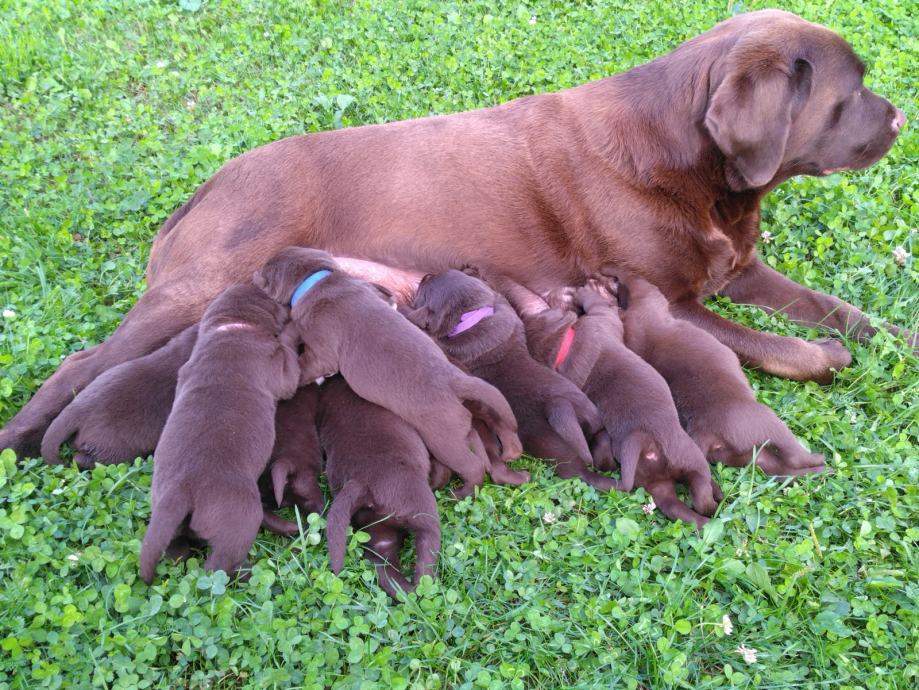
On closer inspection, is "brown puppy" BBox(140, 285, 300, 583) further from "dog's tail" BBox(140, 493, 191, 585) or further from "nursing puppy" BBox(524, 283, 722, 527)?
"nursing puppy" BBox(524, 283, 722, 527)

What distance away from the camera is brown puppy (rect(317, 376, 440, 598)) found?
2713mm

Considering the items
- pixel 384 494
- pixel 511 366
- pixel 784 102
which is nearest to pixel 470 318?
pixel 511 366

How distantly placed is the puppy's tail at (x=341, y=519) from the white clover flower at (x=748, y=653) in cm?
128

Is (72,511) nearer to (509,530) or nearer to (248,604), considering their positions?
(248,604)

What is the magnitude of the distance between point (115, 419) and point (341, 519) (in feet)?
3.40

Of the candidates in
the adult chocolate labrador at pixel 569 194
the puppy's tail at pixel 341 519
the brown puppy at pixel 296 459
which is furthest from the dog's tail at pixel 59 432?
the puppy's tail at pixel 341 519

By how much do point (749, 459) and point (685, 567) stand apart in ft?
1.86

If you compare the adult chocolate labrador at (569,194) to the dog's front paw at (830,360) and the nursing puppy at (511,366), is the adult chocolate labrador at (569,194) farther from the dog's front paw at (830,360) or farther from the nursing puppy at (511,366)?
the nursing puppy at (511,366)

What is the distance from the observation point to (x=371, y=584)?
2.70 m

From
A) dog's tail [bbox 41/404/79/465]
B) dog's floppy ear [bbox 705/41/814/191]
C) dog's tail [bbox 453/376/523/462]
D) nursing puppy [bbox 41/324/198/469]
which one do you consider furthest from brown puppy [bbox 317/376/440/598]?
dog's floppy ear [bbox 705/41/814/191]

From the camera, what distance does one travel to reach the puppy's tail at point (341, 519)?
2680 millimetres

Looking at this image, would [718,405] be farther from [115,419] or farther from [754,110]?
[115,419]

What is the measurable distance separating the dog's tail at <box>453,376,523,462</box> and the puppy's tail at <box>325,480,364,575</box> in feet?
1.72

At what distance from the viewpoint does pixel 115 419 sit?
3.10 meters
